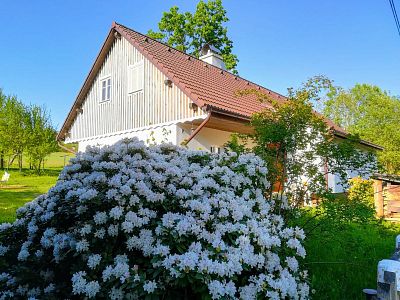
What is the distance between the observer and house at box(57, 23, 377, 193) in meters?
10.3

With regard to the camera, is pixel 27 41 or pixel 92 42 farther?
pixel 92 42

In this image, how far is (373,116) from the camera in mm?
29797

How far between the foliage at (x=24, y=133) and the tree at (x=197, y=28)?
455 inches

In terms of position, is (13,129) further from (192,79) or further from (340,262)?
(340,262)

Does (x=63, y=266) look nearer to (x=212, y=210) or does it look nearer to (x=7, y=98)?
(x=212, y=210)

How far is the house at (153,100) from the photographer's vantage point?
407 inches

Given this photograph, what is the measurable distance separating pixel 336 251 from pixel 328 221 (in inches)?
61.1

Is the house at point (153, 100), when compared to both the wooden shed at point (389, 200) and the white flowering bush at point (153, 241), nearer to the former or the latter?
the wooden shed at point (389, 200)

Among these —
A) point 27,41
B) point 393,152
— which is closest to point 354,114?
point 393,152

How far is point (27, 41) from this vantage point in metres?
13.1

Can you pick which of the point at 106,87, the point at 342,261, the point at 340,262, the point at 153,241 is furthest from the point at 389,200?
the point at 106,87

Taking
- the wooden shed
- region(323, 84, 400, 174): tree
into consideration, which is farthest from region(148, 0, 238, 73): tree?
the wooden shed

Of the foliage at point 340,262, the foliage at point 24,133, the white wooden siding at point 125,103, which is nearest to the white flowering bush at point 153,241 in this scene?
the foliage at point 340,262

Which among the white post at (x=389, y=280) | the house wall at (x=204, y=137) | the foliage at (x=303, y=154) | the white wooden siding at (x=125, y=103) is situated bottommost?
the white post at (x=389, y=280)
